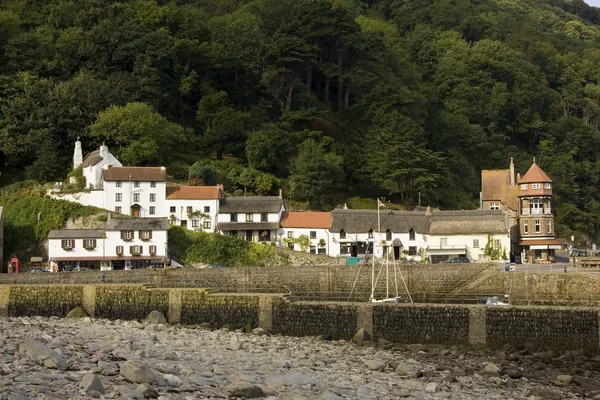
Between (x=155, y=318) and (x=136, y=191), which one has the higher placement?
(x=136, y=191)

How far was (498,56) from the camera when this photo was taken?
333ft

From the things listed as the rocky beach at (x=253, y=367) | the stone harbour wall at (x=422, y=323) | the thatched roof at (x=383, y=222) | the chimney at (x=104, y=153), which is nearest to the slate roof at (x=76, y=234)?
the chimney at (x=104, y=153)

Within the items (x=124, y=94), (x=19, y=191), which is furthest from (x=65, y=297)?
(x=124, y=94)

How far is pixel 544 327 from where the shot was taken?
29.5 meters

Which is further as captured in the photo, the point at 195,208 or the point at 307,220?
the point at 195,208

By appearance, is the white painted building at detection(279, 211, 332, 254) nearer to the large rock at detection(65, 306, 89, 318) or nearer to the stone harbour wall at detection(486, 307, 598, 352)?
the large rock at detection(65, 306, 89, 318)

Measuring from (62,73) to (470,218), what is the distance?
117 ft

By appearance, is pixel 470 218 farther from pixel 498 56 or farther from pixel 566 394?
pixel 498 56

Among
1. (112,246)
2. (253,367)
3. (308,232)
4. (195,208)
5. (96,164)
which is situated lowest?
(253,367)

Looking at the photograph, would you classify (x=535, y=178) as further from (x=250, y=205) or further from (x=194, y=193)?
(x=194, y=193)

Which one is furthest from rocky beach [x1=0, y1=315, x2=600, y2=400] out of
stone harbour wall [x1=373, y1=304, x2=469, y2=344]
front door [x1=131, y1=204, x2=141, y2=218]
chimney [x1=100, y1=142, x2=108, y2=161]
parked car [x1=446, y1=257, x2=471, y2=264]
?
chimney [x1=100, y1=142, x2=108, y2=161]

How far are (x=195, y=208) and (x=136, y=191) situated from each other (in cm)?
397

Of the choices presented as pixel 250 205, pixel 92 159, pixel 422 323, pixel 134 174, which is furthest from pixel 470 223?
pixel 92 159

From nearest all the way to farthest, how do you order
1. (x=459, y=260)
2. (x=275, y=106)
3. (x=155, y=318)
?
(x=155, y=318) < (x=459, y=260) < (x=275, y=106)
